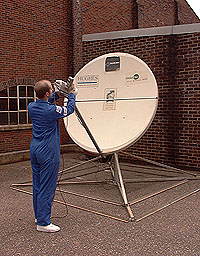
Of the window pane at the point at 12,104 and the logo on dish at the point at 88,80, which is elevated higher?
→ the logo on dish at the point at 88,80

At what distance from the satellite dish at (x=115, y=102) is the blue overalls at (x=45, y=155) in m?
1.30

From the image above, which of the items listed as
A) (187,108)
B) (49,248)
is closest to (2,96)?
(187,108)

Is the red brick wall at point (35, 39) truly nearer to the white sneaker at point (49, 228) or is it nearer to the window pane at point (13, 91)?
the window pane at point (13, 91)

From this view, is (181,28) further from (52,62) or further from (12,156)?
(12,156)

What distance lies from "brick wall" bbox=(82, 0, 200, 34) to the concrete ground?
24.9 ft

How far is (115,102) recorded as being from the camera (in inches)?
252

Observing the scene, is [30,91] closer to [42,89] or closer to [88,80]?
[88,80]

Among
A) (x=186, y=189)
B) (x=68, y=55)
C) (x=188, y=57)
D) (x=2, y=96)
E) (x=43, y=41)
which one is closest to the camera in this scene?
(x=186, y=189)

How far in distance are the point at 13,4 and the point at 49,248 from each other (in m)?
7.92

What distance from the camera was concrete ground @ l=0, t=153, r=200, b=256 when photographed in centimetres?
377

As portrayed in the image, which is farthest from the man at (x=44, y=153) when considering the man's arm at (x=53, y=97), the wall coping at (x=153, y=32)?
the wall coping at (x=153, y=32)

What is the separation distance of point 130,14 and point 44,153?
12092 mm

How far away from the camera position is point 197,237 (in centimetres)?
408

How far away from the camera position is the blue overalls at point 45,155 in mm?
4227
